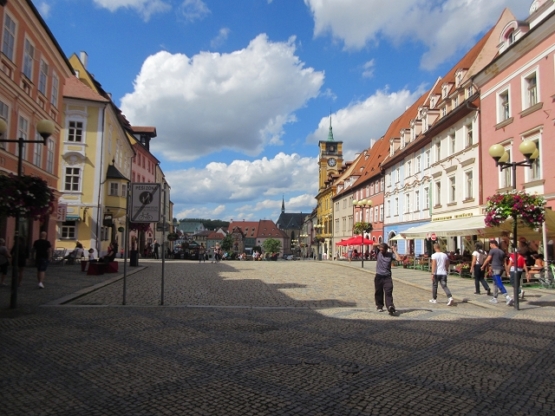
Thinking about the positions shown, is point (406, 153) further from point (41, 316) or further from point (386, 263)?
point (41, 316)

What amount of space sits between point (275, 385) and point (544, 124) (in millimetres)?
20397

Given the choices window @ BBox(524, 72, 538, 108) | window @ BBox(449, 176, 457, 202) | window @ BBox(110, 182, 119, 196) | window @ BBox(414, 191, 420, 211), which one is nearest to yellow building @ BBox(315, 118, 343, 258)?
window @ BBox(414, 191, 420, 211)

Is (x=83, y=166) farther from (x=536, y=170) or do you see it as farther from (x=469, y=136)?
(x=536, y=170)

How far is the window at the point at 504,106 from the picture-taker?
24423mm

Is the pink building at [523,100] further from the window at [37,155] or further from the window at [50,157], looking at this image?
the window at [50,157]

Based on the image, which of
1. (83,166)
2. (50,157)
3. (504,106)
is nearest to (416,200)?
(504,106)

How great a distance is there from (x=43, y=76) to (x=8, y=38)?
15.0 ft

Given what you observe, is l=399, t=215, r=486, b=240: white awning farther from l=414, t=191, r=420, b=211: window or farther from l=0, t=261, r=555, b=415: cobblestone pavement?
l=414, t=191, r=420, b=211: window

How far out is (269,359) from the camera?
6445 millimetres

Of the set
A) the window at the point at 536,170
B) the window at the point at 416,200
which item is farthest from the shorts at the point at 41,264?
the window at the point at 416,200

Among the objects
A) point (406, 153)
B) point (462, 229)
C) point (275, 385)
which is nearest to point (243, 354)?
point (275, 385)

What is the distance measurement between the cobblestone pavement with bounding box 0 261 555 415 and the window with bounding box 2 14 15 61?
1113 centimetres

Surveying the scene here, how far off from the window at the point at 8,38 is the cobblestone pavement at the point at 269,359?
11.1 meters

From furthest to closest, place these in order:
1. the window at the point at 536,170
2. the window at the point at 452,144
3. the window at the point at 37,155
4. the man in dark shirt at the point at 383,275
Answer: the window at the point at 452,144 → the window at the point at 37,155 → the window at the point at 536,170 → the man in dark shirt at the point at 383,275
